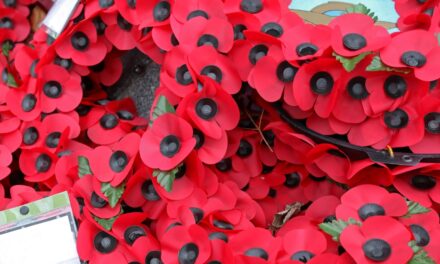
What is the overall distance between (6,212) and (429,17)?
796 mm

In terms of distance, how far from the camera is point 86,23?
4.09ft

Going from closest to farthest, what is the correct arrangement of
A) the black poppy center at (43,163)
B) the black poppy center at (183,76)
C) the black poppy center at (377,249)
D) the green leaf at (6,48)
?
the black poppy center at (377,249) → the black poppy center at (183,76) → the black poppy center at (43,163) → the green leaf at (6,48)

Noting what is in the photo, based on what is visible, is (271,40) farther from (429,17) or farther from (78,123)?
(78,123)

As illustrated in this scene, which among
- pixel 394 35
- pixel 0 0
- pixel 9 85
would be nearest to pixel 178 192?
pixel 394 35

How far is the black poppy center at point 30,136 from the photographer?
122 cm

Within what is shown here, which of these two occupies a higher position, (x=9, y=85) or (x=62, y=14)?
(x=62, y=14)

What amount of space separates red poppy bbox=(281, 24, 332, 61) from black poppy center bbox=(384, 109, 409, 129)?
147 mm

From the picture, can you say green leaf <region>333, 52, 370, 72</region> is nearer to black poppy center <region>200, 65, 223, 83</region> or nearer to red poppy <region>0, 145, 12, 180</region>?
black poppy center <region>200, 65, 223, 83</region>

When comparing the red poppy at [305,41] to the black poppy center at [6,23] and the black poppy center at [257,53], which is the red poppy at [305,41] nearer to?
the black poppy center at [257,53]

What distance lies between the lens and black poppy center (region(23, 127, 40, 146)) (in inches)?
48.0

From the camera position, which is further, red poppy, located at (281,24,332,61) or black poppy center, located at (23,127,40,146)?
black poppy center, located at (23,127,40,146)

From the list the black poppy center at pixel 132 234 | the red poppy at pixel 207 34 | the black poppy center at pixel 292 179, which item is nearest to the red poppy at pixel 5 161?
the black poppy center at pixel 132 234

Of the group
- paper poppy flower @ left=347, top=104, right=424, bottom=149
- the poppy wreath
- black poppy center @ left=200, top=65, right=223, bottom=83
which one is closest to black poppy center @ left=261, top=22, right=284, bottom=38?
the poppy wreath

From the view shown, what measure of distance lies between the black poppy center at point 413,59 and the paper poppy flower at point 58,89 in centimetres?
64
